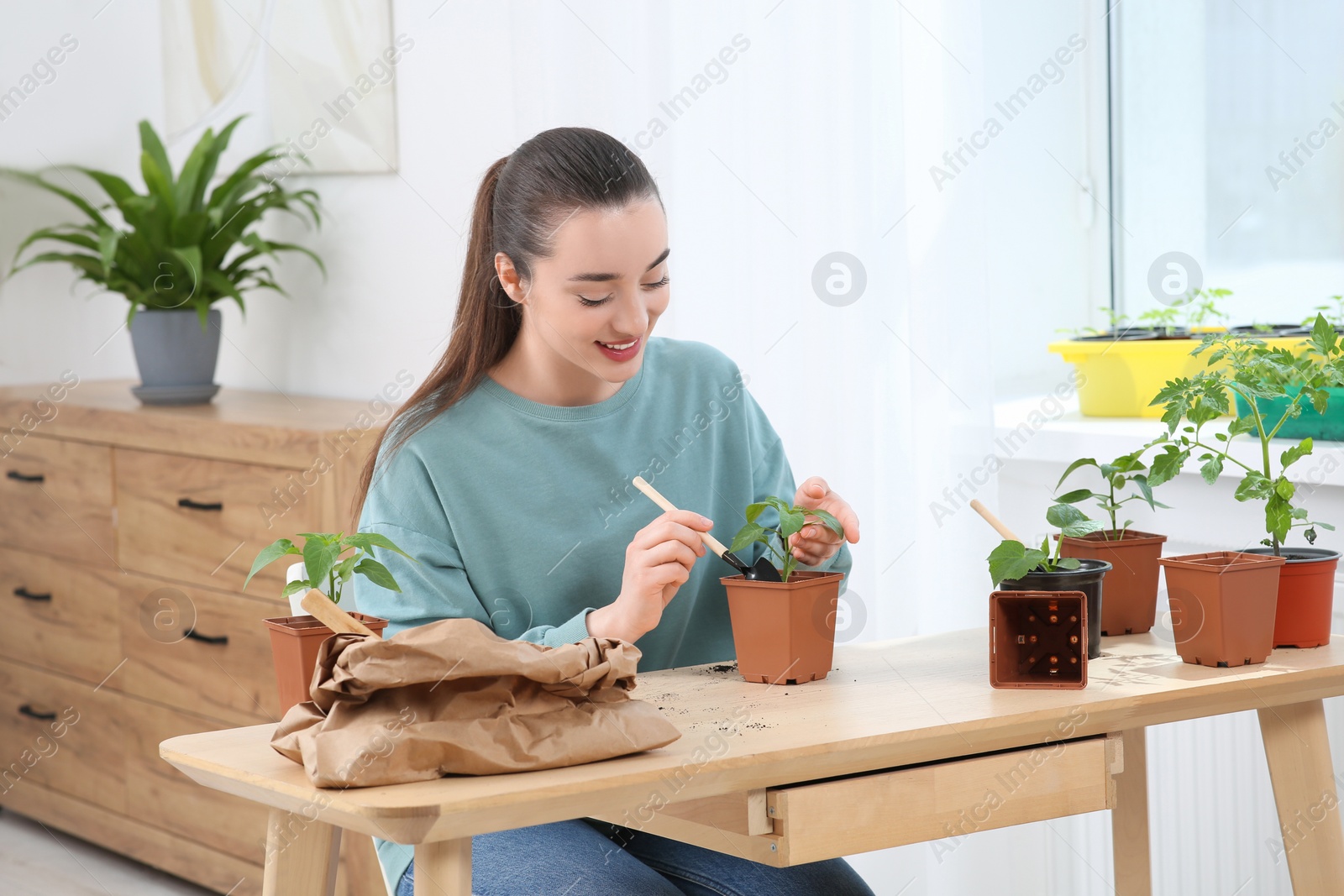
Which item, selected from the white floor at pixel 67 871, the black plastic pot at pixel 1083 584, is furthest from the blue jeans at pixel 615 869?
the white floor at pixel 67 871

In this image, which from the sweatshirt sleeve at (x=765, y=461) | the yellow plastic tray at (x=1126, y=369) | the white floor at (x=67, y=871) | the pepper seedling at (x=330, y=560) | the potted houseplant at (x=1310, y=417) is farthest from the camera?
the white floor at (x=67, y=871)

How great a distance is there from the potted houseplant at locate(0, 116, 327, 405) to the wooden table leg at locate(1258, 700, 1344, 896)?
7.92 ft

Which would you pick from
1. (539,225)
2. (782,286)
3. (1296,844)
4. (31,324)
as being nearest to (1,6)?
(31,324)

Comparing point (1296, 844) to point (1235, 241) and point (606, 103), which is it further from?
point (606, 103)

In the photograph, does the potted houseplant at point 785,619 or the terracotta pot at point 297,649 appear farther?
the potted houseplant at point 785,619

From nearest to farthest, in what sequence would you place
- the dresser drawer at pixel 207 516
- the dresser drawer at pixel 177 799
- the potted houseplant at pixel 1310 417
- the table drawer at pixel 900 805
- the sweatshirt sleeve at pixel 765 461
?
the table drawer at pixel 900 805, the sweatshirt sleeve at pixel 765 461, the potted houseplant at pixel 1310 417, the dresser drawer at pixel 207 516, the dresser drawer at pixel 177 799

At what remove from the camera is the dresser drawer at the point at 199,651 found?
286 centimetres

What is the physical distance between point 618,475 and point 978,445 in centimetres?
73

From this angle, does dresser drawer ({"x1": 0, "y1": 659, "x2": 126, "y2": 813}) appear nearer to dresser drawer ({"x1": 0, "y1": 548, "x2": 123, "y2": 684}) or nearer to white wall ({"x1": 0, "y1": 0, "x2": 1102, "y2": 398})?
dresser drawer ({"x1": 0, "y1": 548, "x2": 123, "y2": 684})

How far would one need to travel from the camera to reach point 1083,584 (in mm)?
1416

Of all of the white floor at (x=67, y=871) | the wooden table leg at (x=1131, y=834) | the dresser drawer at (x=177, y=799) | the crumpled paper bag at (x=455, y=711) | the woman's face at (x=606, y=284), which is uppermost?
the woman's face at (x=606, y=284)

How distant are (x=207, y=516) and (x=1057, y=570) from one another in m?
2.04

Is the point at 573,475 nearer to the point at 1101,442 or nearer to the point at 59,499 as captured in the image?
the point at 1101,442

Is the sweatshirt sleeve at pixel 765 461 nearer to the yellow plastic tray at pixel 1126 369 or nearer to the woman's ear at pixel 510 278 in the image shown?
the woman's ear at pixel 510 278
